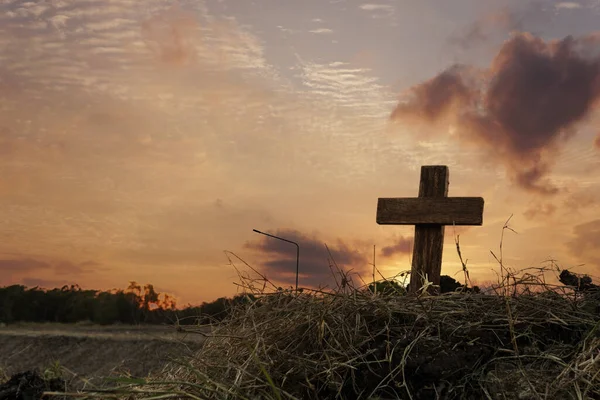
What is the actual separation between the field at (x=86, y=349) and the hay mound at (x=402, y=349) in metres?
10.3

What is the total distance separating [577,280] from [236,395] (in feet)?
7.23

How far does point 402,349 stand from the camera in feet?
8.18

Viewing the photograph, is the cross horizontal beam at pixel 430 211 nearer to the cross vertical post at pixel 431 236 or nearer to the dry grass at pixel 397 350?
the cross vertical post at pixel 431 236

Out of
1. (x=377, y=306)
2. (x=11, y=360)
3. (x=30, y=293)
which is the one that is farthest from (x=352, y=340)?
(x=30, y=293)

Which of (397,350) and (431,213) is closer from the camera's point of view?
(397,350)

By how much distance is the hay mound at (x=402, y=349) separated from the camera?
2.39m

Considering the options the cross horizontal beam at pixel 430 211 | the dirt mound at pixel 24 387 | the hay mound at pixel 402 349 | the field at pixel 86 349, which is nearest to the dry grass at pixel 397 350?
the hay mound at pixel 402 349

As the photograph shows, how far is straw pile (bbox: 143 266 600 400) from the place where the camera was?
2.39 metres

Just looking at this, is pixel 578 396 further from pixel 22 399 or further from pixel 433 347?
pixel 22 399

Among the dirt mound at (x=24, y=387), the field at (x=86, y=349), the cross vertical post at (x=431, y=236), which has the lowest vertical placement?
the dirt mound at (x=24, y=387)

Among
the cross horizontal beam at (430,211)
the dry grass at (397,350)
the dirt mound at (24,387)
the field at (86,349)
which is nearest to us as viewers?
the dry grass at (397,350)

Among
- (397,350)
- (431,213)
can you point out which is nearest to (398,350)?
(397,350)

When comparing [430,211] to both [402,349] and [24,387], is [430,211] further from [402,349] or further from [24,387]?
[24,387]

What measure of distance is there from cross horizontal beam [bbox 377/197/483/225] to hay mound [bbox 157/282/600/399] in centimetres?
310
